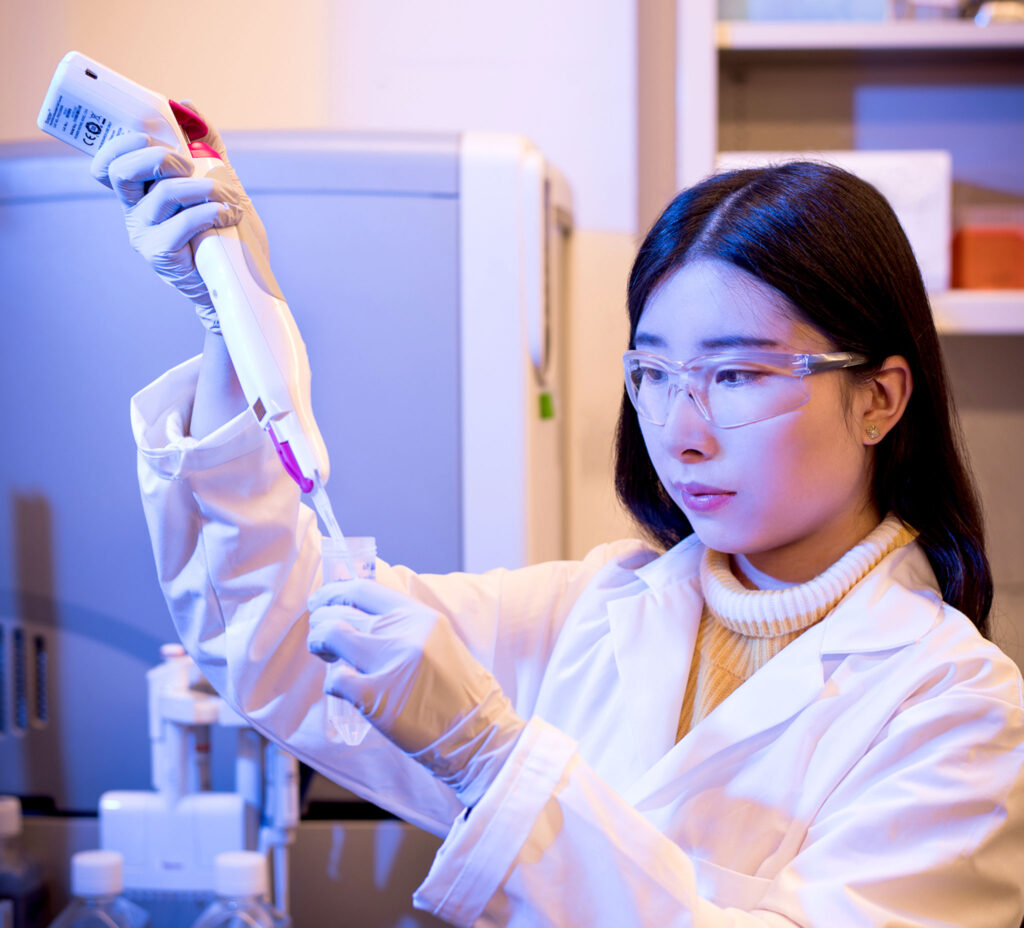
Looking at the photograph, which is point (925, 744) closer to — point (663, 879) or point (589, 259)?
point (663, 879)

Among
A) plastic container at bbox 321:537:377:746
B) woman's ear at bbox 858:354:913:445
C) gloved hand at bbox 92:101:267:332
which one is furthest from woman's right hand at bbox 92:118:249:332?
woman's ear at bbox 858:354:913:445

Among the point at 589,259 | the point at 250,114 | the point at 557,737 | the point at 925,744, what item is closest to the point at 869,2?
the point at 589,259

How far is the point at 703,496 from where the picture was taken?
893 millimetres

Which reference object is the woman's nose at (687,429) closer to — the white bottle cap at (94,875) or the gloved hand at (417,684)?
the gloved hand at (417,684)

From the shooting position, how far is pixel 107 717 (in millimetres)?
1359

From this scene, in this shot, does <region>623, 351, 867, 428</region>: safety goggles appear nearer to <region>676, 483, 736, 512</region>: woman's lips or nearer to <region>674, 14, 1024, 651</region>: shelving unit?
<region>676, 483, 736, 512</region>: woman's lips

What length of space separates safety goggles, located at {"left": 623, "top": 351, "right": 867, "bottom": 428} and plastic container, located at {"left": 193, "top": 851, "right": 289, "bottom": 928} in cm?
65

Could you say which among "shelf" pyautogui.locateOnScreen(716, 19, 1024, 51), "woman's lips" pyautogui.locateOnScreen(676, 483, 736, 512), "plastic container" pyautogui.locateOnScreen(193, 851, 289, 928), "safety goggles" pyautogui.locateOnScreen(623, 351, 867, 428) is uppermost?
"shelf" pyautogui.locateOnScreen(716, 19, 1024, 51)

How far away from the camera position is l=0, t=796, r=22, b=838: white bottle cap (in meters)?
1.24

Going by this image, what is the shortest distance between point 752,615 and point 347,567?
39 cm

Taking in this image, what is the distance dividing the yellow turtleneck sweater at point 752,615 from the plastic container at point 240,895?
0.48 meters

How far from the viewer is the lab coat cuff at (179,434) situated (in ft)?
2.84

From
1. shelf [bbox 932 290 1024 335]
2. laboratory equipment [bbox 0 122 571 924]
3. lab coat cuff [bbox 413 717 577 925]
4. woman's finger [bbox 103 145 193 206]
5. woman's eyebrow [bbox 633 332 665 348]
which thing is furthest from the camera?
shelf [bbox 932 290 1024 335]

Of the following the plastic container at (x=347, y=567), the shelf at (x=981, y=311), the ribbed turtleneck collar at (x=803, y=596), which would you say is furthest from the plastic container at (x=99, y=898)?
the shelf at (x=981, y=311)
